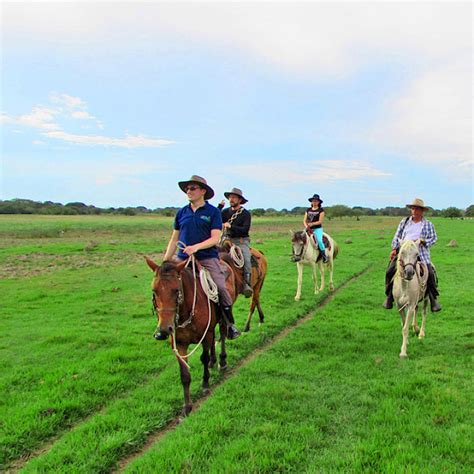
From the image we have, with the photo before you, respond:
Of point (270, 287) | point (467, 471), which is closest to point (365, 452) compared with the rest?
point (467, 471)

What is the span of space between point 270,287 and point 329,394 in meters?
8.97

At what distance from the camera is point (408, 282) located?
25.6ft

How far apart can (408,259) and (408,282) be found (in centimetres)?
73

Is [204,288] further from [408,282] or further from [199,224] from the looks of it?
[408,282]

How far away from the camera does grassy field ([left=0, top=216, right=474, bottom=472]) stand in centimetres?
427

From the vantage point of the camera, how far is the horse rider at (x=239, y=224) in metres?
8.58

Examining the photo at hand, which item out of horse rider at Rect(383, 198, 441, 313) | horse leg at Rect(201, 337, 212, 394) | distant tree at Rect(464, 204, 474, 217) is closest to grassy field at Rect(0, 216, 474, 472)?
horse leg at Rect(201, 337, 212, 394)

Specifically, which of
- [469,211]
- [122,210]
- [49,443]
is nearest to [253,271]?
A: [49,443]

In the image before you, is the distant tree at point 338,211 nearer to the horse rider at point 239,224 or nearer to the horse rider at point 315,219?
the horse rider at point 315,219

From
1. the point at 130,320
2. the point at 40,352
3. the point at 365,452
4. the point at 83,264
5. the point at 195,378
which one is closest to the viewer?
the point at 365,452

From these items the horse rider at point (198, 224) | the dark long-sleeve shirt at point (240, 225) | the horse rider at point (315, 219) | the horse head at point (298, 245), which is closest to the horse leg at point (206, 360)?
the horse rider at point (198, 224)

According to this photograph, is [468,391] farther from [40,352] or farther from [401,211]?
[401,211]

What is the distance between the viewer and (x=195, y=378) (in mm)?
6547

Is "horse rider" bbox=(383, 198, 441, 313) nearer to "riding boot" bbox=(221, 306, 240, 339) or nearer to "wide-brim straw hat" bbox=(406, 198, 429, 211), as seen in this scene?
"wide-brim straw hat" bbox=(406, 198, 429, 211)
